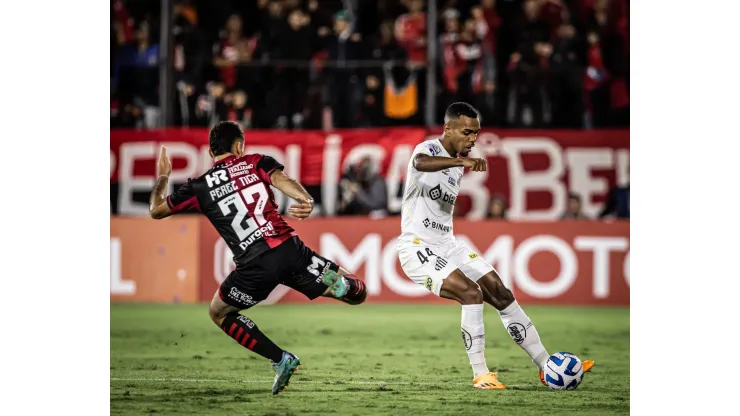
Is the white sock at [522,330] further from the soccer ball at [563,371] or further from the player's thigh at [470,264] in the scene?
the player's thigh at [470,264]

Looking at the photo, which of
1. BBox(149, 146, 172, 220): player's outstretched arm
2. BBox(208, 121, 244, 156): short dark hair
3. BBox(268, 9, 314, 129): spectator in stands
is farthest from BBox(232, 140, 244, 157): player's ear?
BBox(268, 9, 314, 129): spectator in stands

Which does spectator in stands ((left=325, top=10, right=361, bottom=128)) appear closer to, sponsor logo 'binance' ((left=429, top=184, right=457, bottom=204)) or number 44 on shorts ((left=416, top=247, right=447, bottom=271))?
sponsor logo 'binance' ((left=429, top=184, right=457, bottom=204))

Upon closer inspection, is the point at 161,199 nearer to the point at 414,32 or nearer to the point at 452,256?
the point at 452,256

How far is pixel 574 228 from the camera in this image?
14203mm

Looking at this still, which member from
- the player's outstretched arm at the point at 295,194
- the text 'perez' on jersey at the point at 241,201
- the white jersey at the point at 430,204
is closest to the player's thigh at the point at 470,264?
the white jersey at the point at 430,204

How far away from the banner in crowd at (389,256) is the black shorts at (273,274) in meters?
6.70

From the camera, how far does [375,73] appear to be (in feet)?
49.1

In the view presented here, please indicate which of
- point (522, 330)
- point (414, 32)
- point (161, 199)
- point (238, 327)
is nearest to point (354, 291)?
point (238, 327)

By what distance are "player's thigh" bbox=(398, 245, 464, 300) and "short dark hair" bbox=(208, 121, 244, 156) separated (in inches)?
58.8
